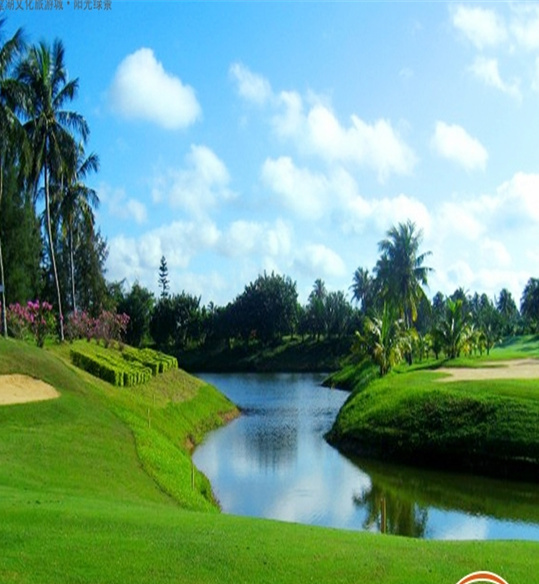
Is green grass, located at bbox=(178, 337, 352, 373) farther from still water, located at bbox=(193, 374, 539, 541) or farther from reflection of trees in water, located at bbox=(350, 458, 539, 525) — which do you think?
reflection of trees in water, located at bbox=(350, 458, 539, 525)

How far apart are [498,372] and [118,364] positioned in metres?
24.3

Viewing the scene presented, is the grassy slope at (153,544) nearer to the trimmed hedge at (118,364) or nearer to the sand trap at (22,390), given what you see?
the sand trap at (22,390)

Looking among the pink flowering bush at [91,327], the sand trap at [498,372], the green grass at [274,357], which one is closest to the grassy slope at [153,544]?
the sand trap at [498,372]

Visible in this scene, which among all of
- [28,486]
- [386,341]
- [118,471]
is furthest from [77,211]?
[28,486]

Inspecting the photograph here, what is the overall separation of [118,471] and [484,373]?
96.3 feet

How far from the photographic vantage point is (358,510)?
23.3 metres

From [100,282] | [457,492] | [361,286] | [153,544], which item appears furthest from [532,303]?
[153,544]

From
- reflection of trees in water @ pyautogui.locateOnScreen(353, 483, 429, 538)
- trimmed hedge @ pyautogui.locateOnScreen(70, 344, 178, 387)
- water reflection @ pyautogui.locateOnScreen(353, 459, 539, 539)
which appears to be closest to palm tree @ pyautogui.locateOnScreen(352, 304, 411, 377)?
trimmed hedge @ pyautogui.locateOnScreen(70, 344, 178, 387)

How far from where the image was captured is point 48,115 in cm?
4231

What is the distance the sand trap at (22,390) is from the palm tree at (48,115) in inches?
628

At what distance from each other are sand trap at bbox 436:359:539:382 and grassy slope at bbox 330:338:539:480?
440cm

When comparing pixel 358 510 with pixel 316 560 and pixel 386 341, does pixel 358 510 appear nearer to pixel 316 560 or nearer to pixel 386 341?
pixel 316 560

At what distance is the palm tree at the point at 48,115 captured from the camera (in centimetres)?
4166

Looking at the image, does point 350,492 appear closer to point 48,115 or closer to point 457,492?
point 457,492
